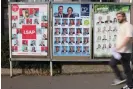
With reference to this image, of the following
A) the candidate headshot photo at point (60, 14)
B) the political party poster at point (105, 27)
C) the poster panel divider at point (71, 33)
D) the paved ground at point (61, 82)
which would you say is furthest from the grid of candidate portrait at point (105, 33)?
the candidate headshot photo at point (60, 14)

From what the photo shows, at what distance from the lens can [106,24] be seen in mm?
9023

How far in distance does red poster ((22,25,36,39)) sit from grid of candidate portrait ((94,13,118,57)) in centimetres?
160

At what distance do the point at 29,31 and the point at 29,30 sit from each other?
0.03 metres

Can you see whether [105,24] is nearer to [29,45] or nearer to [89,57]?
[89,57]

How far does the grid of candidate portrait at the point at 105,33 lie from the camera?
9.02 meters

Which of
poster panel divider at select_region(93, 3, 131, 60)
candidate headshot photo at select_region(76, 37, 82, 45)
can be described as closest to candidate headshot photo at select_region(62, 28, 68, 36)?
candidate headshot photo at select_region(76, 37, 82, 45)

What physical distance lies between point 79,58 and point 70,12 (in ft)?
4.00

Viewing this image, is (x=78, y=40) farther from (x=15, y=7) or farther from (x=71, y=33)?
(x=15, y=7)

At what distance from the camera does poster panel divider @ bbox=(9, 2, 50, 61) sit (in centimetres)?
896

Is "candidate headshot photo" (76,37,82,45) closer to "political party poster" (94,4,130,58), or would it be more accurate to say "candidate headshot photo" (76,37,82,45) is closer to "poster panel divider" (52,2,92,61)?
"poster panel divider" (52,2,92,61)

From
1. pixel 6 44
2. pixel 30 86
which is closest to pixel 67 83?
pixel 30 86

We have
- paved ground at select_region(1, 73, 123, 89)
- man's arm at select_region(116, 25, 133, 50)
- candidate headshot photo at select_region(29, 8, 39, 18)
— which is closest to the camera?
man's arm at select_region(116, 25, 133, 50)

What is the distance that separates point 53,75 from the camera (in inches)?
366

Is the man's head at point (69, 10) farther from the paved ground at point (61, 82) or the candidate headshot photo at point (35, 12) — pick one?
the paved ground at point (61, 82)
